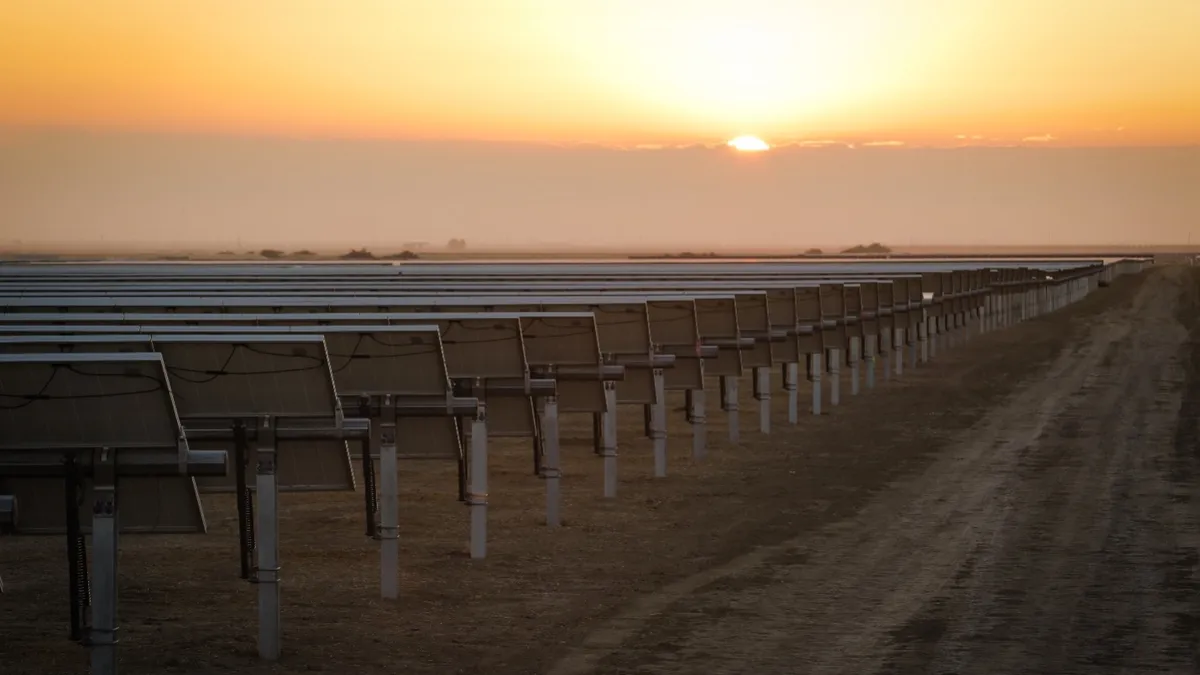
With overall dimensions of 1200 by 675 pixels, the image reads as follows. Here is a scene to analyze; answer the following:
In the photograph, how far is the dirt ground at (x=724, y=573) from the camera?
10.5m

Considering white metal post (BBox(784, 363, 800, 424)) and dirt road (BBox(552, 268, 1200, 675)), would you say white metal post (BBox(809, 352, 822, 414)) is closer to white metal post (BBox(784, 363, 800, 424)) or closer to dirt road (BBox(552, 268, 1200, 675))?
white metal post (BBox(784, 363, 800, 424))

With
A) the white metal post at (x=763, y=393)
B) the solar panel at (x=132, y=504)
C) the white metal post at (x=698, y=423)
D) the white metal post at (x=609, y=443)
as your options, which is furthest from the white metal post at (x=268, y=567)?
the white metal post at (x=763, y=393)

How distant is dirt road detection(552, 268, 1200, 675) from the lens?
407 inches

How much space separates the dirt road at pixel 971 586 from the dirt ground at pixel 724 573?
3 centimetres

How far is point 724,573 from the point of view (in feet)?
43.4

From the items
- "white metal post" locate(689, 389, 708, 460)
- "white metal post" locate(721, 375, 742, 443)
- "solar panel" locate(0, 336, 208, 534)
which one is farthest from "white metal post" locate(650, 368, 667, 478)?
"solar panel" locate(0, 336, 208, 534)

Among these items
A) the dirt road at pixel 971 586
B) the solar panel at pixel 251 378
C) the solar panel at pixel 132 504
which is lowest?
the dirt road at pixel 971 586

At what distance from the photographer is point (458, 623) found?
37.8ft

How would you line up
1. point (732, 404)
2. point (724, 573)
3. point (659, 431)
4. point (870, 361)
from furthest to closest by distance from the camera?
point (870, 361) → point (732, 404) → point (659, 431) → point (724, 573)

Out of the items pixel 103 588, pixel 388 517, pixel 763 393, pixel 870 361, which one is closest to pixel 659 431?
pixel 763 393

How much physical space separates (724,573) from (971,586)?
71.3 inches

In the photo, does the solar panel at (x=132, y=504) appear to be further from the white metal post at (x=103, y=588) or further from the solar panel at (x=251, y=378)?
the solar panel at (x=251, y=378)

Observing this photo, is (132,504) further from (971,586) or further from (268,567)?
(971,586)

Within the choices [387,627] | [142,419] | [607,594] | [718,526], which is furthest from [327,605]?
[718,526]
